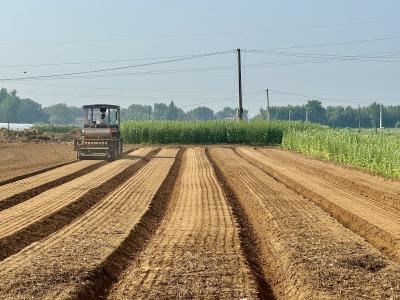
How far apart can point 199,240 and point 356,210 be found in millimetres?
4916

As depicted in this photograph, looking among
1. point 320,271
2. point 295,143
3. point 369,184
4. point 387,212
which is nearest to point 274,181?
point 369,184

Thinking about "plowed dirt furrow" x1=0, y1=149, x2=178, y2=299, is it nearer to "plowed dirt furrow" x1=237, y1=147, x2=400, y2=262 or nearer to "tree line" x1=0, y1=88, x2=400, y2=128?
"plowed dirt furrow" x1=237, y1=147, x2=400, y2=262

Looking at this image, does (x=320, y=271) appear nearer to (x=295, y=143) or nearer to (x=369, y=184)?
(x=369, y=184)

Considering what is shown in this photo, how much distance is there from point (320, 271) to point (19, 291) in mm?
3443

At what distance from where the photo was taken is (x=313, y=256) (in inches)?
354

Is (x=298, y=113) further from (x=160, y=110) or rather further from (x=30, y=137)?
(x=30, y=137)

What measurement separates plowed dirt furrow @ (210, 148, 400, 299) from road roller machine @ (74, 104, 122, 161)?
15326 mm

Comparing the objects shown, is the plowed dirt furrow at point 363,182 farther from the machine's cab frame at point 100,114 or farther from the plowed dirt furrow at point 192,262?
the machine's cab frame at point 100,114

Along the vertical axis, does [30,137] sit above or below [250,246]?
above

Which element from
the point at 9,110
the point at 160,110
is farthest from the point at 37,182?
the point at 160,110

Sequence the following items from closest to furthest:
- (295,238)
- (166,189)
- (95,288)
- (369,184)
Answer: (95,288), (295,238), (166,189), (369,184)

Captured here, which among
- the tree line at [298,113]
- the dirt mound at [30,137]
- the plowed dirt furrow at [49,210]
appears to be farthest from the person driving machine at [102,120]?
the tree line at [298,113]

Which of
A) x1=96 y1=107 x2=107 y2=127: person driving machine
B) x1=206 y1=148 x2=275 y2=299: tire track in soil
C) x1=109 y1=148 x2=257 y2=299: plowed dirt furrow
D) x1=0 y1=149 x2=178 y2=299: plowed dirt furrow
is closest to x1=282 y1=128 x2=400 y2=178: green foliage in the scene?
x1=206 y1=148 x2=275 y2=299: tire track in soil

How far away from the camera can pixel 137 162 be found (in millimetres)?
29266
